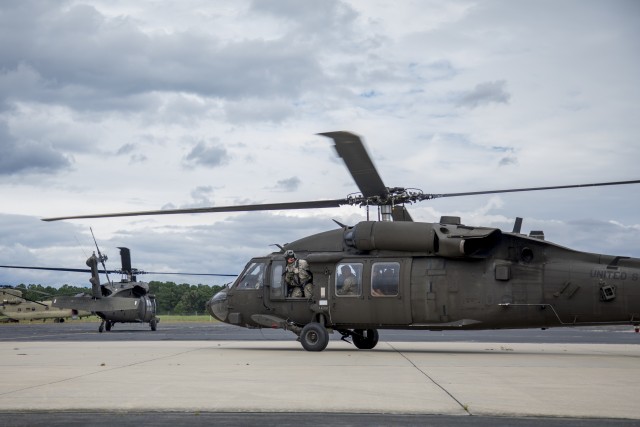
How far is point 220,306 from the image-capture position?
21.9 meters

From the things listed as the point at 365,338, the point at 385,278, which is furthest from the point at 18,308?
the point at 385,278

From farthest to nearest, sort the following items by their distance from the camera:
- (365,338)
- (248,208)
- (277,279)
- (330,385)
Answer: (365,338)
(277,279)
(248,208)
(330,385)

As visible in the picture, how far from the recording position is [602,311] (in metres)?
17.9

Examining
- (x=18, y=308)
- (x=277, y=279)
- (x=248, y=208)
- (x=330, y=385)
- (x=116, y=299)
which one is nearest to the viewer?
(x=330, y=385)

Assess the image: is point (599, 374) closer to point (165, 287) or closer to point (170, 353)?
point (170, 353)

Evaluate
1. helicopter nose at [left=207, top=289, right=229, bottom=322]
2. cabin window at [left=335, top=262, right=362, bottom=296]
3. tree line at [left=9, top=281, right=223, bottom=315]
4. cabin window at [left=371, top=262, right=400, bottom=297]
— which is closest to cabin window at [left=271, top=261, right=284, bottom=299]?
helicopter nose at [left=207, top=289, right=229, bottom=322]

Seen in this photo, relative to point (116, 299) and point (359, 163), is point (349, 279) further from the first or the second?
point (116, 299)

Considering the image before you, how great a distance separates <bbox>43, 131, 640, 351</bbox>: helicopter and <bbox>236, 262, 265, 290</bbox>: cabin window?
28.8 inches

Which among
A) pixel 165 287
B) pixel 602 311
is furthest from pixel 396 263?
pixel 165 287

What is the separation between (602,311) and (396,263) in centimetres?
506

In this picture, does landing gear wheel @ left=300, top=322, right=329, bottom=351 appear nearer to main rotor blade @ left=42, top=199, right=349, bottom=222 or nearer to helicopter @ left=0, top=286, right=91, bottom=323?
main rotor blade @ left=42, top=199, right=349, bottom=222

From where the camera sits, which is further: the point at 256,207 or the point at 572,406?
the point at 256,207

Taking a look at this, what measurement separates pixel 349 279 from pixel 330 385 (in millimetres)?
9213

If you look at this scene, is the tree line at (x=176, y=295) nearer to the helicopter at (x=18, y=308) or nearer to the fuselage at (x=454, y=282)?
the helicopter at (x=18, y=308)
